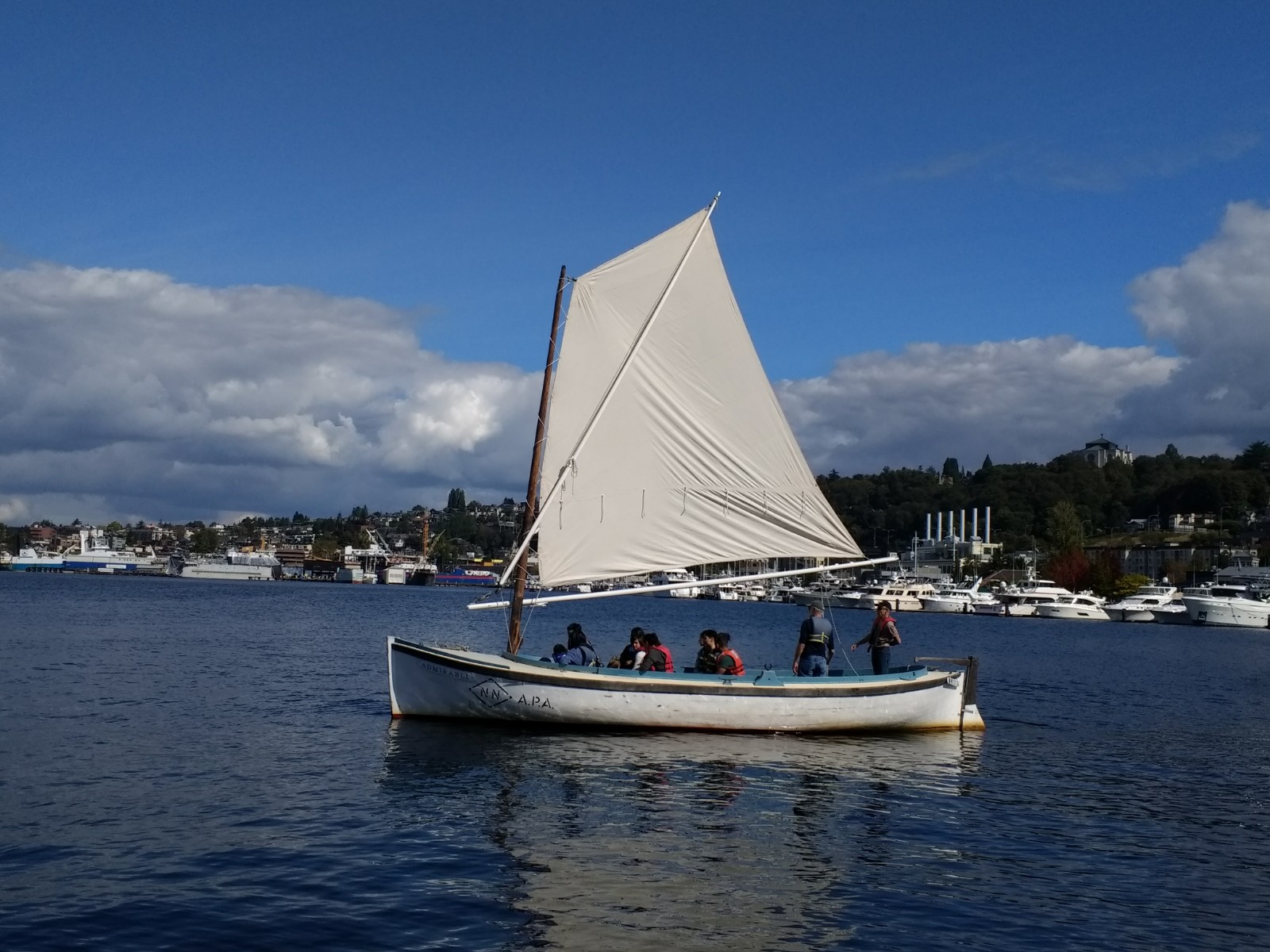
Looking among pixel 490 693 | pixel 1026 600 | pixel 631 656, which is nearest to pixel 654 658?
pixel 631 656

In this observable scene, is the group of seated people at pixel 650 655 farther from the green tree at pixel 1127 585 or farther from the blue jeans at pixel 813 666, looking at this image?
the green tree at pixel 1127 585

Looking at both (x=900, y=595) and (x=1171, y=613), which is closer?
(x=1171, y=613)

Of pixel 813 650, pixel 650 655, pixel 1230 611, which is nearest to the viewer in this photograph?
pixel 650 655

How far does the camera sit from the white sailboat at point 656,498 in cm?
2812

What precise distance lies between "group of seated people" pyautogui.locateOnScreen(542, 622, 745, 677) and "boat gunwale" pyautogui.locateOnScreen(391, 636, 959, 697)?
0.71 meters

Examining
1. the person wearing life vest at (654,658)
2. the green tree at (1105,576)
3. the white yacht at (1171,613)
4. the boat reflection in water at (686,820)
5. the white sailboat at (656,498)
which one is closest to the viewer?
the boat reflection in water at (686,820)

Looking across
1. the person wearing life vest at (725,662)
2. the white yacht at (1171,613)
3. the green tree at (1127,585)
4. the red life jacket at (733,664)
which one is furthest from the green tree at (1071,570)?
the person wearing life vest at (725,662)

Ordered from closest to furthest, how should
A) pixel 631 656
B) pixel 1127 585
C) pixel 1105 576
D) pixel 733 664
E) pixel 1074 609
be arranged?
pixel 733 664, pixel 631 656, pixel 1074 609, pixel 1127 585, pixel 1105 576

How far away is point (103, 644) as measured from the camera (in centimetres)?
5659

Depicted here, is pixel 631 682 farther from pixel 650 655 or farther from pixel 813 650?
pixel 813 650

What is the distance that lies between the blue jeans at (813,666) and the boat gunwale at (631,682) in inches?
27.6

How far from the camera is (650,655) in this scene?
29188mm

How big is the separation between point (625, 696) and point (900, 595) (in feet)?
479

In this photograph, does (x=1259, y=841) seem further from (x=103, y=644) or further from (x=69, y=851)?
(x=103, y=644)
